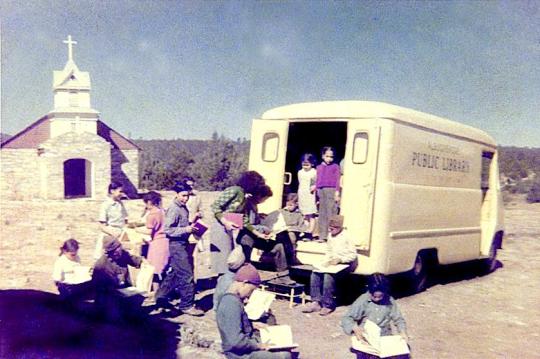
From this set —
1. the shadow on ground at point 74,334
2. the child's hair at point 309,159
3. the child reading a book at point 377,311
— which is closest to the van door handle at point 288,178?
the child's hair at point 309,159

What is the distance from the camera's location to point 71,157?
22500 mm

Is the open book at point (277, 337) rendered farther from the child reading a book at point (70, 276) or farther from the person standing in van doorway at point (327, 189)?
the person standing in van doorway at point (327, 189)

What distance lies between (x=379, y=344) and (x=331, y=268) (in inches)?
85.5

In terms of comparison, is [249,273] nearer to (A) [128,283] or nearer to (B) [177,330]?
(B) [177,330]

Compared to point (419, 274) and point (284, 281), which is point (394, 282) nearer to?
point (419, 274)

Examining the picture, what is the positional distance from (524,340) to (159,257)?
14.8ft

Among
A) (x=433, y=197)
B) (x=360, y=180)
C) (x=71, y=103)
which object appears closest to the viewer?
(x=360, y=180)

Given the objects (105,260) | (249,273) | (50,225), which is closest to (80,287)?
(105,260)

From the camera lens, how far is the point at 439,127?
846 centimetres

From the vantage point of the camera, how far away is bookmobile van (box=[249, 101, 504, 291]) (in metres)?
7.04

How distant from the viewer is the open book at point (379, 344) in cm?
463

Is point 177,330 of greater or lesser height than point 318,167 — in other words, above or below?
below

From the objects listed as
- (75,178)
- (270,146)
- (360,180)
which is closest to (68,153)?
(75,178)

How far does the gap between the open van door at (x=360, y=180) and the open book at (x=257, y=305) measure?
236 cm
